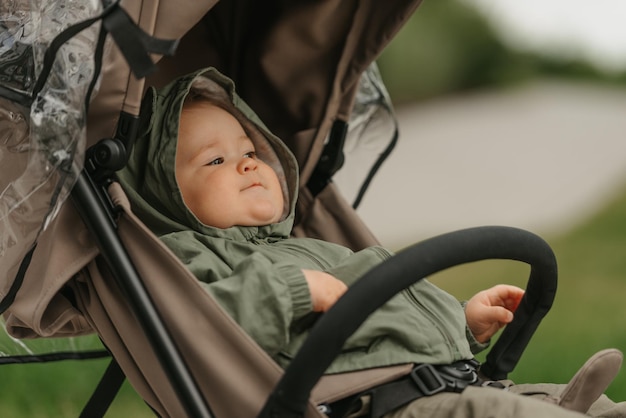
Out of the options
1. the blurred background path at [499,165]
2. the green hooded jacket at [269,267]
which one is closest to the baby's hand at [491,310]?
the green hooded jacket at [269,267]

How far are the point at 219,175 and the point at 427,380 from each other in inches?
23.8

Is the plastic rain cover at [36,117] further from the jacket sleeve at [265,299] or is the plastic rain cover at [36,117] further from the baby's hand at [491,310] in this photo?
the baby's hand at [491,310]

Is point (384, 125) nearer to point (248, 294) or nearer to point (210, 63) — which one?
point (210, 63)

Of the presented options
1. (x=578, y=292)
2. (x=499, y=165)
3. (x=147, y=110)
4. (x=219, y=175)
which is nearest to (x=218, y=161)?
(x=219, y=175)

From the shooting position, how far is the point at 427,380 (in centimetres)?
178

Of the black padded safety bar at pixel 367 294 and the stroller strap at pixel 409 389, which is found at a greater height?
the black padded safety bar at pixel 367 294

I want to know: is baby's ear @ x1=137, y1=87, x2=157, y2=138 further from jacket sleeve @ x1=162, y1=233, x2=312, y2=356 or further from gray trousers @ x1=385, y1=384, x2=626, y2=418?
gray trousers @ x1=385, y1=384, x2=626, y2=418

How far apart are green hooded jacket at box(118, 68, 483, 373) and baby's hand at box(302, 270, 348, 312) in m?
0.02

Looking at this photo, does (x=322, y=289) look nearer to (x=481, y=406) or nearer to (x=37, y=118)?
(x=481, y=406)

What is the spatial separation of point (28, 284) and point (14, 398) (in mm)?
1528

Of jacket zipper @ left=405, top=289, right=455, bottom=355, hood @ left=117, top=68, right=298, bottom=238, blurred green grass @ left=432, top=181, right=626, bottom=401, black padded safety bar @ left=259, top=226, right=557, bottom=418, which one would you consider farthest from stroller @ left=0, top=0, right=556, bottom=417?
blurred green grass @ left=432, top=181, right=626, bottom=401

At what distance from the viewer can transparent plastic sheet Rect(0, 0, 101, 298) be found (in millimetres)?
1762

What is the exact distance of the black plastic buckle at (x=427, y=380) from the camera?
1763mm

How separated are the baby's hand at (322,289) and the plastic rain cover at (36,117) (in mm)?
446
